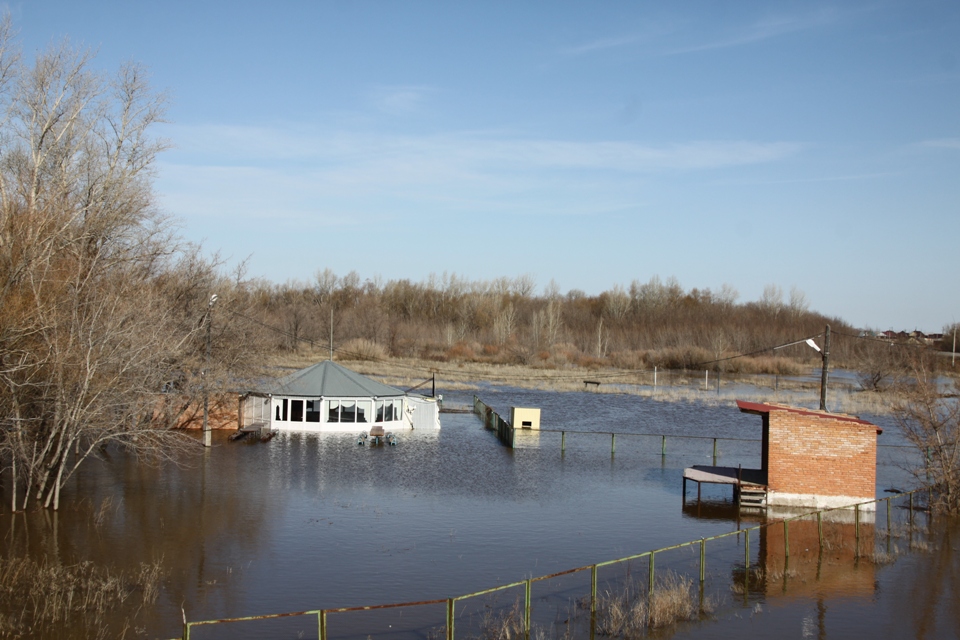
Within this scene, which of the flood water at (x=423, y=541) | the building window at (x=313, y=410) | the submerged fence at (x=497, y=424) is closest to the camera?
the flood water at (x=423, y=541)

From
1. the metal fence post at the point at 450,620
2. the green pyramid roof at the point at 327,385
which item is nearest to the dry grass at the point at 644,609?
the metal fence post at the point at 450,620

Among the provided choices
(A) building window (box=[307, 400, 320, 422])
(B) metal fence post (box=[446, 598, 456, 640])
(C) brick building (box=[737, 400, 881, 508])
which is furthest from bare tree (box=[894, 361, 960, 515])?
(A) building window (box=[307, 400, 320, 422])

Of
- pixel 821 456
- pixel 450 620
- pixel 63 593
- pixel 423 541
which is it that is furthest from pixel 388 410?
pixel 450 620

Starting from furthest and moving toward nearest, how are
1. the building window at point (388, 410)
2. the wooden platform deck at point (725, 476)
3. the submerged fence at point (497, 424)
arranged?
the building window at point (388, 410)
the submerged fence at point (497, 424)
the wooden platform deck at point (725, 476)

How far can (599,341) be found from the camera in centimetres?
9269

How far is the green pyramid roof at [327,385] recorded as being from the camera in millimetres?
36406

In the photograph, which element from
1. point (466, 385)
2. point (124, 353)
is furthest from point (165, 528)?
point (466, 385)

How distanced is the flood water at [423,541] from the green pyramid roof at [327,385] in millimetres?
3911

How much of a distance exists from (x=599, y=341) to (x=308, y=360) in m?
33.5

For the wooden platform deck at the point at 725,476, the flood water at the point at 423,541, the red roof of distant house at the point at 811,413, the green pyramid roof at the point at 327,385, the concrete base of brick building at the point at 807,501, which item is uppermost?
the red roof of distant house at the point at 811,413

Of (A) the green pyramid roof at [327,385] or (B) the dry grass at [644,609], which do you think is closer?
(B) the dry grass at [644,609]

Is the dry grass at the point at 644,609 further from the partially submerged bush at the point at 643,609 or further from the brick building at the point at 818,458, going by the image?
the brick building at the point at 818,458

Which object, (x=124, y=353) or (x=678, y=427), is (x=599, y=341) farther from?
(x=124, y=353)

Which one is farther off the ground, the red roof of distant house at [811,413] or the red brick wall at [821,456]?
the red roof of distant house at [811,413]
